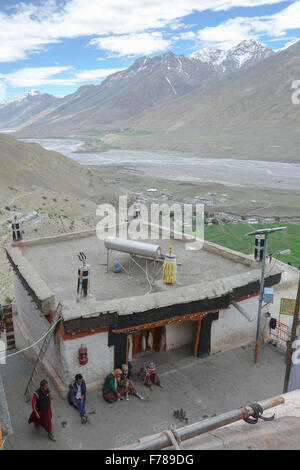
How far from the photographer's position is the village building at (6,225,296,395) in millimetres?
7582

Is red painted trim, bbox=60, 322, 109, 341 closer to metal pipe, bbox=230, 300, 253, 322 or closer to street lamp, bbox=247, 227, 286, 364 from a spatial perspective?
metal pipe, bbox=230, 300, 253, 322

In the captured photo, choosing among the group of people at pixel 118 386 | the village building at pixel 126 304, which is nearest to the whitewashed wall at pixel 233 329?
the village building at pixel 126 304

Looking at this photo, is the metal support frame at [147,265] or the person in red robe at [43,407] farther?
the metal support frame at [147,265]

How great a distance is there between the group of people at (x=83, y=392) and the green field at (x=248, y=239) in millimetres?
23334

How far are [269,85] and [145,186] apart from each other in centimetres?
12142

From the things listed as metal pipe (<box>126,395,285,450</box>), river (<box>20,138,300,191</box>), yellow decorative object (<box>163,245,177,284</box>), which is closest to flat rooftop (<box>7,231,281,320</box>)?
yellow decorative object (<box>163,245,177,284</box>)

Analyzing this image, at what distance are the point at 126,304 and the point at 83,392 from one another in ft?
6.07

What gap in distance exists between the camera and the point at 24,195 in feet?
124

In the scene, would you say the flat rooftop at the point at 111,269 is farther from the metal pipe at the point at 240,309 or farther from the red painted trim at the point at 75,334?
the red painted trim at the point at 75,334

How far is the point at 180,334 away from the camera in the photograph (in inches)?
376

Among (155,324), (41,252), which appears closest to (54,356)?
(155,324)

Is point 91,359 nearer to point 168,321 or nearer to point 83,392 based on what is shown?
point 83,392

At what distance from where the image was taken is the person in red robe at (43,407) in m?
6.48

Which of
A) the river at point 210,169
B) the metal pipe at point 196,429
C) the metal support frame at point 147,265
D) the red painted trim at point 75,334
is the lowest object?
the river at point 210,169
